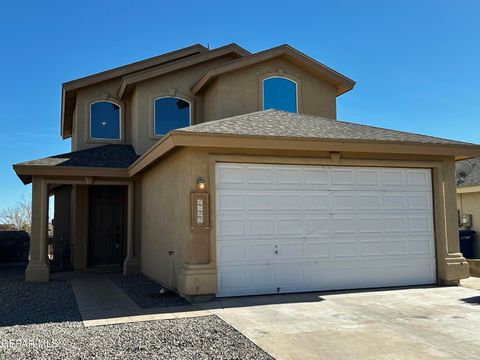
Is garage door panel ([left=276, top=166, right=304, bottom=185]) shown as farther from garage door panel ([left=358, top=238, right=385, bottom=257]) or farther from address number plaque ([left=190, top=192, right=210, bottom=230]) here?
garage door panel ([left=358, top=238, right=385, bottom=257])

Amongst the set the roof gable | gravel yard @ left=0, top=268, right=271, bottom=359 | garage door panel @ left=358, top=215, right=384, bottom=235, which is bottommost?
gravel yard @ left=0, top=268, right=271, bottom=359

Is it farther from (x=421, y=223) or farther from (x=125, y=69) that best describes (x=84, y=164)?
(x=421, y=223)

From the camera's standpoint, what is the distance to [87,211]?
16.2 meters

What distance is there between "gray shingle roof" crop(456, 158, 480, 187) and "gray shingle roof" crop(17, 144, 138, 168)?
12.6 metres

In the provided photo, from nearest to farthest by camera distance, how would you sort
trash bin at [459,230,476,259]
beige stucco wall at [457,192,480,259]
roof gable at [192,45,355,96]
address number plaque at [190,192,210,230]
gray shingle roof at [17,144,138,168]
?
address number plaque at [190,192,210,230], gray shingle roof at [17,144,138,168], roof gable at [192,45,355,96], trash bin at [459,230,476,259], beige stucco wall at [457,192,480,259]

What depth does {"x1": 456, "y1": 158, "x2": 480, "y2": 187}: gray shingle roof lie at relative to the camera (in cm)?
1834

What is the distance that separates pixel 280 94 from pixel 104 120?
20.4 feet

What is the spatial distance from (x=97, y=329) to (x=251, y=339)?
239cm

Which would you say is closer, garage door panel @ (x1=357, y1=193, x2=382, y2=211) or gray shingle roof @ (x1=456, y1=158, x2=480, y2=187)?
garage door panel @ (x1=357, y1=193, x2=382, y2=211)

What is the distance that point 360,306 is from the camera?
8.49 meters

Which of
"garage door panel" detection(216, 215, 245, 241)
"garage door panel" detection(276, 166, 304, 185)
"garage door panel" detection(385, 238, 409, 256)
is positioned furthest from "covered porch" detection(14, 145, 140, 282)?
"garage door panel" detection(385, 238, 409, 256)

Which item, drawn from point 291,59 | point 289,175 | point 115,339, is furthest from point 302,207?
point 291,59

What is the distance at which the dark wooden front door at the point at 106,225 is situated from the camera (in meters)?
16.4

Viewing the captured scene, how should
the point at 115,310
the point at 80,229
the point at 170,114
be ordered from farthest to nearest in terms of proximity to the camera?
the point at 80,229
the point at 170,114
the point at 115,310
